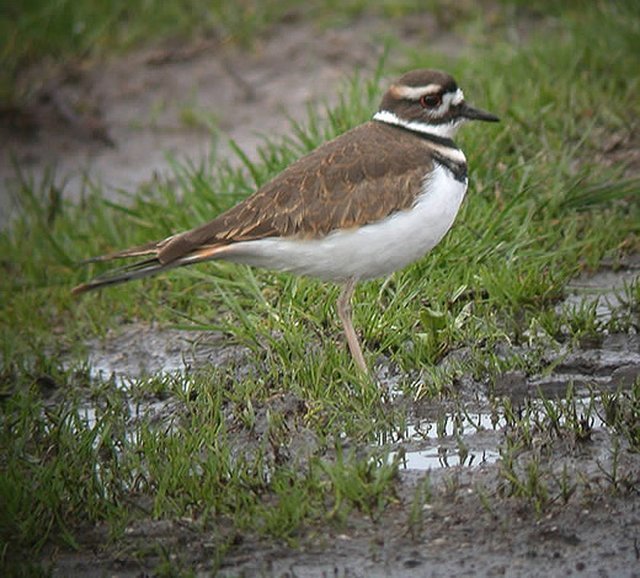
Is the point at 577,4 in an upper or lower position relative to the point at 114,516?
upper

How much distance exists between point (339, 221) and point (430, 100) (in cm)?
90

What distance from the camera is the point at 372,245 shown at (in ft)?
20.2

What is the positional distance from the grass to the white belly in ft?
1.68

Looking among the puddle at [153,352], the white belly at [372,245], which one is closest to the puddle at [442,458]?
the white belly at [372,245]

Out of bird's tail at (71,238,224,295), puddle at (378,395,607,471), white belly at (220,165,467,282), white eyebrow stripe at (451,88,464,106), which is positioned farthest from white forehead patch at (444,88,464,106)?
puddle at (378,395,607,471)

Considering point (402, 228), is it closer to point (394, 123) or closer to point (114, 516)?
point (394, 123)

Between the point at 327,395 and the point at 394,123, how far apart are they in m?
1.46

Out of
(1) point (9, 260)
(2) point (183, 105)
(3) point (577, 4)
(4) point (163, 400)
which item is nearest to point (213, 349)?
(4) point (163, 400)

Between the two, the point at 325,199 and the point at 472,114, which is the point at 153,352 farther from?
the point at 472,114

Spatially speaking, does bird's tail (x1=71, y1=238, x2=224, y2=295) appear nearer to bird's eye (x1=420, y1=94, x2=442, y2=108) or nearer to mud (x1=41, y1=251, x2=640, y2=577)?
mud (x1=41, y1=251, x2=640, y2=577)

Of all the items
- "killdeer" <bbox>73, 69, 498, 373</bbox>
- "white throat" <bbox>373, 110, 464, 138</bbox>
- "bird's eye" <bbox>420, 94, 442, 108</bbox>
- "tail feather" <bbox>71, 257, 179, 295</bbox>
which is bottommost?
"tail feather" <bbox>71, 257, 179, 295</bbox>

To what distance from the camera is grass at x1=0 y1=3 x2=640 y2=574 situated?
542cm

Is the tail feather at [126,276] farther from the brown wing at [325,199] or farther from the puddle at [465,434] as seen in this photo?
the puddle at [465,434]

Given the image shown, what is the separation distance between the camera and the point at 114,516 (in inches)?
213
